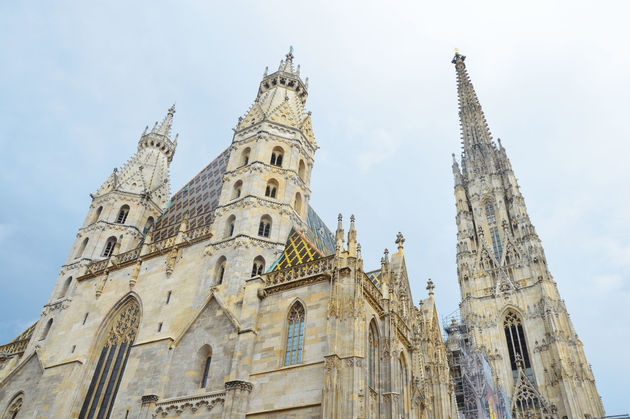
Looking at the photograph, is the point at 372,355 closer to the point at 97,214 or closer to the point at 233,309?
the point at 233,309

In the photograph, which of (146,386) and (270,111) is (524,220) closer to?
(270,111)

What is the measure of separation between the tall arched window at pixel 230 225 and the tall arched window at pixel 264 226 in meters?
1.26

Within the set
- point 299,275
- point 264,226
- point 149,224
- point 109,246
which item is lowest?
point 299,275

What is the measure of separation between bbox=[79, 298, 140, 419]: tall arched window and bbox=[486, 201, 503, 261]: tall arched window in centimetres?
4127

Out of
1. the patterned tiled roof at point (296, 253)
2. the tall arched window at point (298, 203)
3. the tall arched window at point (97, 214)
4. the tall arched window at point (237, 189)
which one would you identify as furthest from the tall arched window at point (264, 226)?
the tall arched window at point (97, 214)

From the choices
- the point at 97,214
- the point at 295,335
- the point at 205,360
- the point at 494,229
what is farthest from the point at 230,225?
the point at 494,229

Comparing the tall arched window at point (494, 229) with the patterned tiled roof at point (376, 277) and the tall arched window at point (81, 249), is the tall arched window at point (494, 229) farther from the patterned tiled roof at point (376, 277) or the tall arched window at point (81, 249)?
the tall arched window at point (81, 249)

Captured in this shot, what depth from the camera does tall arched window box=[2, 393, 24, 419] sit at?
2357cm

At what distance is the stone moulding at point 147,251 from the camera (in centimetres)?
2438

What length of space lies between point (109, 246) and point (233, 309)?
12.2 metres

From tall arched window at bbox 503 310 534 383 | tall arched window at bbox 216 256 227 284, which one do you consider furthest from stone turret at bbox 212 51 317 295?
tall arched window at bbox 503 310 534 383

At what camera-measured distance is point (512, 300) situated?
1946 inches

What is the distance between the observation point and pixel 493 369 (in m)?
45.8

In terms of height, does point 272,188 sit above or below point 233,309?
above
